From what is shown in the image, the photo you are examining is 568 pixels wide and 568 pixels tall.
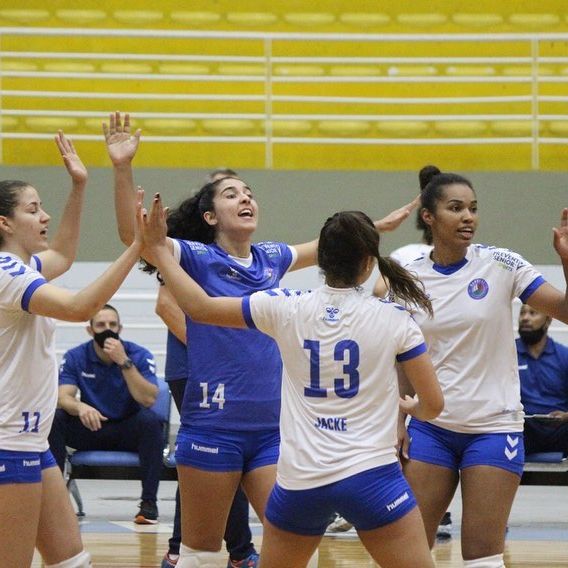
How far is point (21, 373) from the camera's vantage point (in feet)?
13.3

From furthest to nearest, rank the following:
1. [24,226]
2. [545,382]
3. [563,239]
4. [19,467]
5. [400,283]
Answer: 1. [545,382]
2. [24,226]
3. [563,239]
4. [19,467]
5. [400,283]

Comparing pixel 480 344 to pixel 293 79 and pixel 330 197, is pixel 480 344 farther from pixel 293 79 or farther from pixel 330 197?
pixel 293 79

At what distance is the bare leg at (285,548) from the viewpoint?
3537 mm

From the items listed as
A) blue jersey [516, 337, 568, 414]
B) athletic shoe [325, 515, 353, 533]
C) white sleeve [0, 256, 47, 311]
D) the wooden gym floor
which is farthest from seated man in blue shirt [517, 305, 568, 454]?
white sleeve [0, 256, 47, 311]

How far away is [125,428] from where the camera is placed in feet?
25.5

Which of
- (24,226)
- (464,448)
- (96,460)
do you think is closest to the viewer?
(24,226)

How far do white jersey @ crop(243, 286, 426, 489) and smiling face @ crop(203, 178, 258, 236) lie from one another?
3.30 ft

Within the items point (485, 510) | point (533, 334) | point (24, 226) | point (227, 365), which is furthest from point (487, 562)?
point (533, 334)

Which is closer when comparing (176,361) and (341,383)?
(341,383)

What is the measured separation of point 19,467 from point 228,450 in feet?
2.61

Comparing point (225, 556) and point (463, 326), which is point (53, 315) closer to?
point (463, 326)

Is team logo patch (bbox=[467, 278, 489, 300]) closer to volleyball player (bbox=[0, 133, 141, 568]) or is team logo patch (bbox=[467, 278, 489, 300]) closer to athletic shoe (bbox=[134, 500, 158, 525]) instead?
volleyball player (bbox=[0, 133, 141, 568])

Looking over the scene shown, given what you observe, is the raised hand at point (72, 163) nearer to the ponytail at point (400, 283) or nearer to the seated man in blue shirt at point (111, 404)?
the ponytail at point (400, 283)

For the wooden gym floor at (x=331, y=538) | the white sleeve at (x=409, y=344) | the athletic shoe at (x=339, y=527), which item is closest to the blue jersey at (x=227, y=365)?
the white sleeve at (x=409, y=344)
